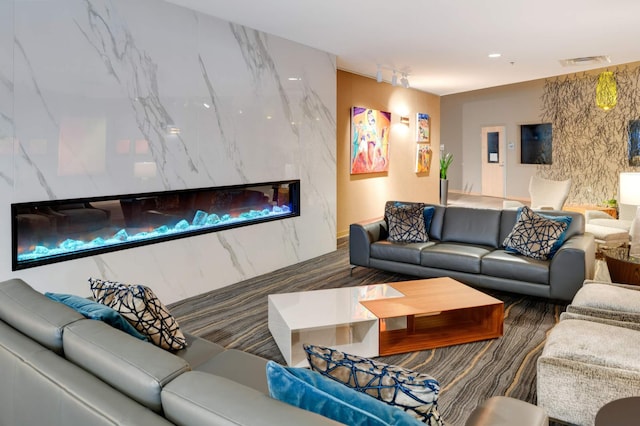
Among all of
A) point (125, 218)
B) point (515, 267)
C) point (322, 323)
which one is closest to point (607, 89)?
point (515, 267)

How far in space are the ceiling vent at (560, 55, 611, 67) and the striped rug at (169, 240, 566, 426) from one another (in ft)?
12.2

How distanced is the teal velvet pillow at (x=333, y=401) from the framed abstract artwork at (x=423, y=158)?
8343 mm

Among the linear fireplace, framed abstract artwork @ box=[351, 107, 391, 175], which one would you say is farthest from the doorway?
the linear fireplace

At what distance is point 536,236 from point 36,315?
3.92 metres

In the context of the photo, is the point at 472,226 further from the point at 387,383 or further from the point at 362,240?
the point at 387,383

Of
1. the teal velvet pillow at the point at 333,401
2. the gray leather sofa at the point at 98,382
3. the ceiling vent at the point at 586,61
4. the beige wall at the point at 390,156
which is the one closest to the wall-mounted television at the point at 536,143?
the beige wall at the point at 390,156

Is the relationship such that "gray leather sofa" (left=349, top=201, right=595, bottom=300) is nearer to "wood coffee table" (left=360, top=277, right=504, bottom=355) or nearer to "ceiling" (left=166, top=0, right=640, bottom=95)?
"wood coffee table" (left=360, top=277, right=504, bottom=355)

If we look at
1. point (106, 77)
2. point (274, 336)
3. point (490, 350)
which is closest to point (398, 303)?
point (490, 350)

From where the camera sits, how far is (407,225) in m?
4.95

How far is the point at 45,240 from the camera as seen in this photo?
10.9 ft

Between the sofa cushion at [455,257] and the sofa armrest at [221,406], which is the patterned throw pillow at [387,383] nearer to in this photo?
the sofa armrest at [221,406]

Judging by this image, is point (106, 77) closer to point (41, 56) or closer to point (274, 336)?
point (41, 56)

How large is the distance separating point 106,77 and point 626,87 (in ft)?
30.6

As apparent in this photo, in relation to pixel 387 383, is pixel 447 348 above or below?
below
